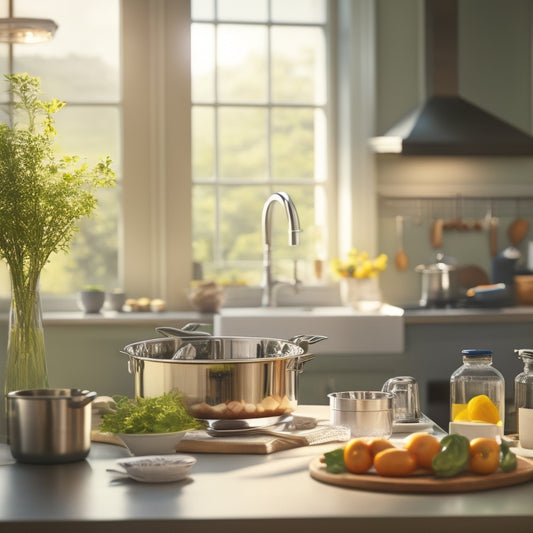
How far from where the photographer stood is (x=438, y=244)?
4.36 meters

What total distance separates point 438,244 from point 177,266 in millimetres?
1252

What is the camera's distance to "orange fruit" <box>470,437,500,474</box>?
1353 mm

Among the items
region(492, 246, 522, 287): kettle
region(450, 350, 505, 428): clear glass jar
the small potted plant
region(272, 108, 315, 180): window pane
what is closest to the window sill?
the small potted plant

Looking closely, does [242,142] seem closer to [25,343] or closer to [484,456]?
[25,343]

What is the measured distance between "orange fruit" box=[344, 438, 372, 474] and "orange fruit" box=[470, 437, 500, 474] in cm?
16

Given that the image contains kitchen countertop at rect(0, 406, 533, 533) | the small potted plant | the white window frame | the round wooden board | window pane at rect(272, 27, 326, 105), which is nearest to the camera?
kitchen countertop at rect(0, 406, 533, 533)

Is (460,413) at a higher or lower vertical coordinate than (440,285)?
lower

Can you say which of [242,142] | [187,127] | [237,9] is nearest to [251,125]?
[242,142]

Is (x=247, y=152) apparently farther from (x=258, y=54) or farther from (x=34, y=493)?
(x=34, y=493)

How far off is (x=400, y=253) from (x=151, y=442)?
2.96 metres

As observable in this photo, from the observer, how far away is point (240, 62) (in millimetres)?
4410

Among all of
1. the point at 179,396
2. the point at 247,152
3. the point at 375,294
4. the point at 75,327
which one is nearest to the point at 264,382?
the point at 179,396

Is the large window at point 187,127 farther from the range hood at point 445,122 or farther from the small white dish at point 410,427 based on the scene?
the small white dish at point 410,427

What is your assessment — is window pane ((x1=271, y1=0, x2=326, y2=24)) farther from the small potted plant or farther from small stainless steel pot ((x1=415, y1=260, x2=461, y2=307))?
the small potted plant
